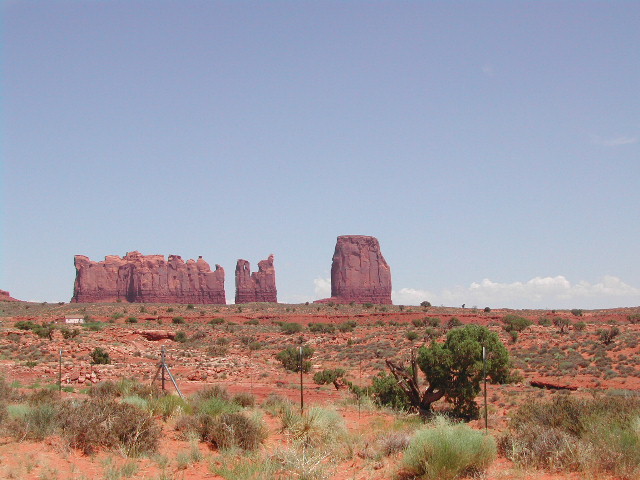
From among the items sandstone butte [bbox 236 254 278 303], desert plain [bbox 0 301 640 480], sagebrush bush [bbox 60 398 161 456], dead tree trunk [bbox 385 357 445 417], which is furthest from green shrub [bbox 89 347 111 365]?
sandstone butte [bbox 236 254 278 303]

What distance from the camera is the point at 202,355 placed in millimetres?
34281

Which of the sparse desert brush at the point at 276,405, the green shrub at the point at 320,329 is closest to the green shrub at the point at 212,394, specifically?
the sparse desert brush at the point at 276,405

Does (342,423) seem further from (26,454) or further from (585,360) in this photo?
(585,360)

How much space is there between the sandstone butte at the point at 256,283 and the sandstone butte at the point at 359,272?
530 inches

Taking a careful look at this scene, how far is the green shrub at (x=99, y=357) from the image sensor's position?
29169mm

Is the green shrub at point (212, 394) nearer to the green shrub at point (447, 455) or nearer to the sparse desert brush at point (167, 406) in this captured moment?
the sparse desert brush at point (167, 406)

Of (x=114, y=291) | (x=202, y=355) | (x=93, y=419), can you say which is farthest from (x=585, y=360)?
(x=114, y=291)

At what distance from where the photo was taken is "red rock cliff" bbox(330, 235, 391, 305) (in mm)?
121125

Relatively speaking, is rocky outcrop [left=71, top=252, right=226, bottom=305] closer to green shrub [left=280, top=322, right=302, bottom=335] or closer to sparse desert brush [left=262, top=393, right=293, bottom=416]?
green shrub [left=280, top=322, right=302, bottom=335]

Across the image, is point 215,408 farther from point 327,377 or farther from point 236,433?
point 327,377

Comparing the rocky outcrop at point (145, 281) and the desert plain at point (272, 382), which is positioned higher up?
the rocky outcrop at point (145, 281)

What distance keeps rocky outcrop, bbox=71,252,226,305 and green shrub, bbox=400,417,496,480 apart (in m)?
113

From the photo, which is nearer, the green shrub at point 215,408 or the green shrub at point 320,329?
the green shrub at point 215,408

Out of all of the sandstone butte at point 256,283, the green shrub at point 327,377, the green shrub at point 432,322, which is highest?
the sandstone butte at point 256,283
